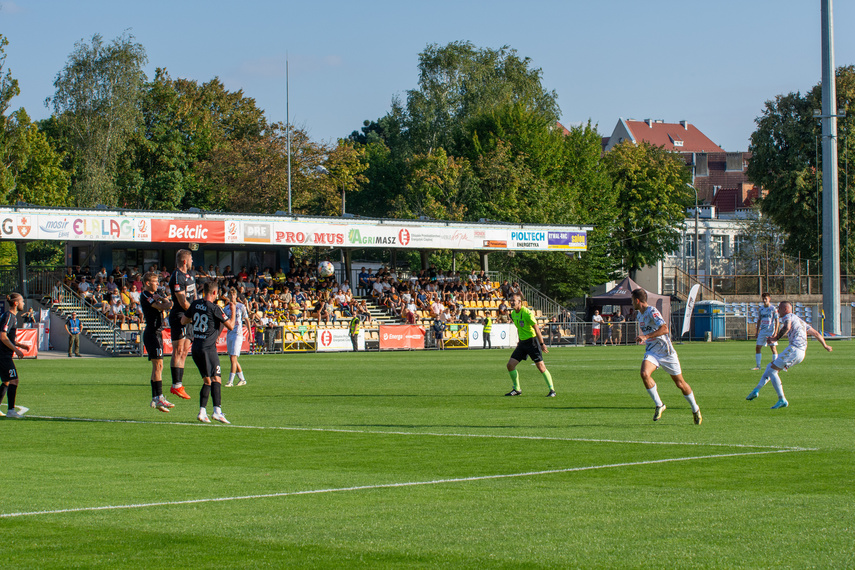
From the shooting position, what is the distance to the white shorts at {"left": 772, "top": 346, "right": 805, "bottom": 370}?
17.0m

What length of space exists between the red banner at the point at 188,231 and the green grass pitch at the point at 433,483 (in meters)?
25.5

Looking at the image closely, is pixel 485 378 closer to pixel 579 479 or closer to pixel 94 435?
pixel 94 435

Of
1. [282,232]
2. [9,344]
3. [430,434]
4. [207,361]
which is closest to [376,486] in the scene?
[430,434]

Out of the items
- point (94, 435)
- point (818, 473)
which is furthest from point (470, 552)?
point (94, 435)

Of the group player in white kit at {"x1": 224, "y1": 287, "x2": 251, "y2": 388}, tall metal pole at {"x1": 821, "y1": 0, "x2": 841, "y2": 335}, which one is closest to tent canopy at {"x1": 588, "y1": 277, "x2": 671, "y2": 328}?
tall metal pole at {"x1": 821, "y1": 0, "x2": 841, "y2": 335}

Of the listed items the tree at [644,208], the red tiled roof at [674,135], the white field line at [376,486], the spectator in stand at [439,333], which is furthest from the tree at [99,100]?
the red tiled roof at [674,135]

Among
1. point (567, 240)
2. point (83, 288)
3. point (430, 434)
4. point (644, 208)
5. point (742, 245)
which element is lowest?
point (430, 434)

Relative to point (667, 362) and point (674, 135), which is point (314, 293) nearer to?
point (667, 362)

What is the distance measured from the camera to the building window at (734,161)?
119125 millimetres

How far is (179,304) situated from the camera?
1475 cm

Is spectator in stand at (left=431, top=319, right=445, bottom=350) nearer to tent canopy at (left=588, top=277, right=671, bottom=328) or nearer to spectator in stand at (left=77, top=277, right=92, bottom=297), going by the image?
tent canopy at (left=588, top=277, right=671, bottom=328)

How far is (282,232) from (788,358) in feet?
110

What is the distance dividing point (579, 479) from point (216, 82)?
72.4m

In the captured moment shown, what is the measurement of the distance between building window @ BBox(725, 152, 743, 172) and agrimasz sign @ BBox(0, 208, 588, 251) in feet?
228
